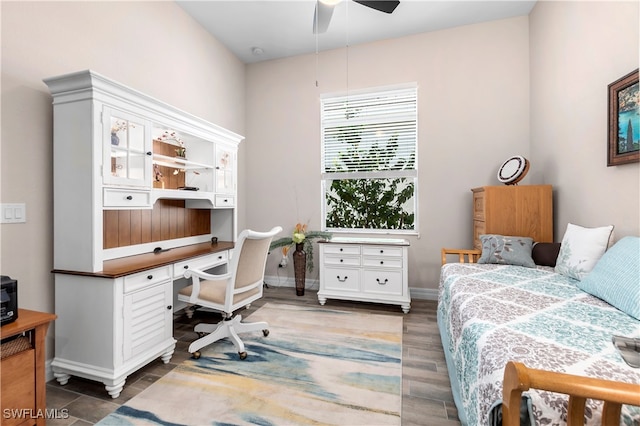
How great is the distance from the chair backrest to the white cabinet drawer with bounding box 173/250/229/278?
465mm

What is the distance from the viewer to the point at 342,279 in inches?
138

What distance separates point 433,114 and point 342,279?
230 centimetres

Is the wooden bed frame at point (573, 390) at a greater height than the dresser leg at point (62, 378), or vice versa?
the wooden bed frame at point (573, 390)

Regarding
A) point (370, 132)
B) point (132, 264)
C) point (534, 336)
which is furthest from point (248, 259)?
point (370, 132)

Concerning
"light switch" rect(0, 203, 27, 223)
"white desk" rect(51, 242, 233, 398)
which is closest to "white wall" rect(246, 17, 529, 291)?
"white desk" rect(51, 242, 233, 398)

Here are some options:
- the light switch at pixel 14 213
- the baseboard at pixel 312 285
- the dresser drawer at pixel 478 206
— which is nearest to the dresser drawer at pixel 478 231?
the dresser drawer at pixel 478 206

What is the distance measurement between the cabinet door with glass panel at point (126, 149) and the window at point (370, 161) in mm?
2332

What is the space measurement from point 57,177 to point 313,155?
2.79 m

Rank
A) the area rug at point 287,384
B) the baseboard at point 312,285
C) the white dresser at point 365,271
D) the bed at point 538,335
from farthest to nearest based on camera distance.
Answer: the baseboard at point 312,285
the white dresser at point 365,271
the area rug at point 287,384
the bed at point 538,335

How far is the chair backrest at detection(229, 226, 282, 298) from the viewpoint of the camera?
2211 millimetres

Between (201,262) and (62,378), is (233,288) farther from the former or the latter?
(62,378)

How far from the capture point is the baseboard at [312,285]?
3.68 m

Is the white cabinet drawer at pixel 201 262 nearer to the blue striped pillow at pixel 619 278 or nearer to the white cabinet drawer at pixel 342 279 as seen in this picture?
the white cabinet drawer at pixel 342 279

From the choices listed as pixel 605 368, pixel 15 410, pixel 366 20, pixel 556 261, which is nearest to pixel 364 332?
pixel 556 261
